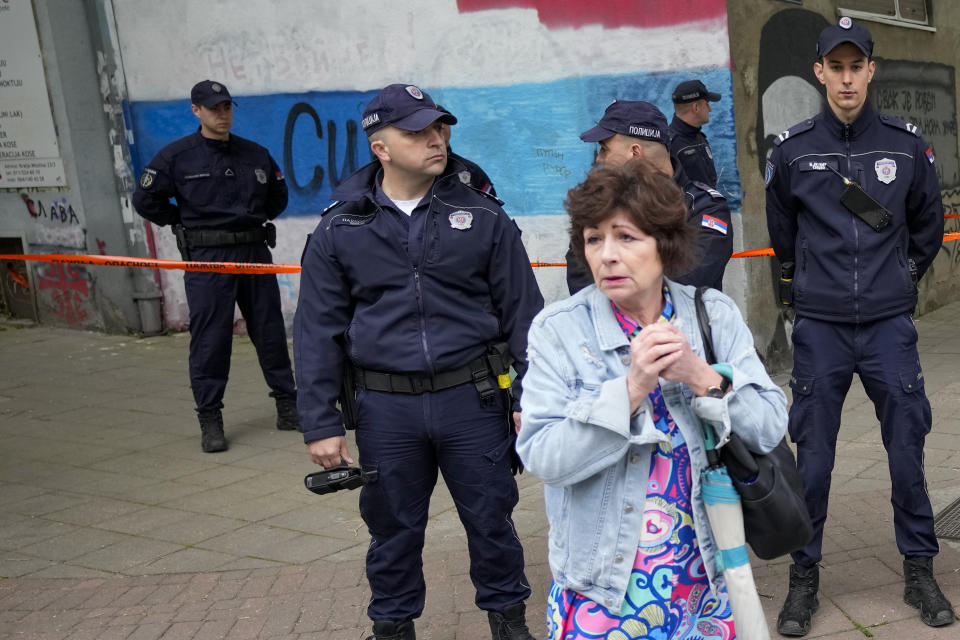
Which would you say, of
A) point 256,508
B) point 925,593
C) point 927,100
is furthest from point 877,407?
point 927,100

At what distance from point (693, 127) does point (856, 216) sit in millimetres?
3184

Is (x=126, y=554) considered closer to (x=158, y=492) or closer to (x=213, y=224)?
(x=158, y=492)

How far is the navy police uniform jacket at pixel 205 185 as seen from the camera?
23.9 ft

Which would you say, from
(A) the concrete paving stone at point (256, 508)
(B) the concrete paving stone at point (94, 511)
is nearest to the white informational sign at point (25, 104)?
(B) the concrete paving stone at point (94, 511)

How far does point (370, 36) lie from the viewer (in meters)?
9.62

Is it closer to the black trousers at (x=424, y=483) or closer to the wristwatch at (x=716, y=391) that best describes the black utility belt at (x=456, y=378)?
the black trousers at (x=424, y=483)

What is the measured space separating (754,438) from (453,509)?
11.1 feet

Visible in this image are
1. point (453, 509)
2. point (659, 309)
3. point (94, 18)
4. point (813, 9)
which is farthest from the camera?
point (94, 18)

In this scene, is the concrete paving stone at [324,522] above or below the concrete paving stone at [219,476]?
above

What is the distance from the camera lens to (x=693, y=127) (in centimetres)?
732

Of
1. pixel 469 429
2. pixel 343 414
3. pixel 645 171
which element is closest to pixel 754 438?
pixel 645 171

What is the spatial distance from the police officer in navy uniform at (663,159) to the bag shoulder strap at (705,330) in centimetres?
124

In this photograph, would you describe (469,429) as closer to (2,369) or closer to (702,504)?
(702,504)

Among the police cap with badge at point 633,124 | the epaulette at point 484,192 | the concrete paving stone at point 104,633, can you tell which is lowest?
the concrete paving stone at point 104,633
